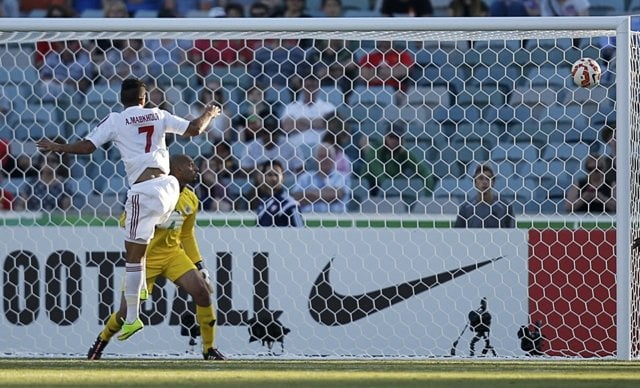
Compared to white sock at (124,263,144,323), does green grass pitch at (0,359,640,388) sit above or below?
below

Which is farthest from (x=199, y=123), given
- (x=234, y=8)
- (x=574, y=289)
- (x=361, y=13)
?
(x=361, y=13)

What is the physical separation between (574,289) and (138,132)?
2865 millimetres

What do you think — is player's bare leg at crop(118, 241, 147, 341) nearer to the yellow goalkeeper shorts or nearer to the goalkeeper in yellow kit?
the goalkeeper in yellow kit

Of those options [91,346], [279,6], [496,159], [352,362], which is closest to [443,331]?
[352,362]

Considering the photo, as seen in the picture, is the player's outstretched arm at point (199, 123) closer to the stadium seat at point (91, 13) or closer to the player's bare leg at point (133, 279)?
the player's bare leg at point (133, 279)

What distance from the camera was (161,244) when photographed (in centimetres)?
708

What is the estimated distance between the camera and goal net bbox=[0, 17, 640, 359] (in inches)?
286

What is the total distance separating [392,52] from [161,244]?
3.59 meters

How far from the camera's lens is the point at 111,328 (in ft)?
22.4

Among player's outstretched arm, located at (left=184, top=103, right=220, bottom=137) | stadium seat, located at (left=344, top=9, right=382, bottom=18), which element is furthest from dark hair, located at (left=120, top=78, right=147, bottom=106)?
stadium seat, located at (left=344, top=9, right=382, bottom=18)

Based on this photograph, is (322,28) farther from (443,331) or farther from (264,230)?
(443,331)

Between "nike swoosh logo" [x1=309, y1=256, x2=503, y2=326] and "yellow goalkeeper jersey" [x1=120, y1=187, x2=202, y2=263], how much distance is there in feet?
2.75

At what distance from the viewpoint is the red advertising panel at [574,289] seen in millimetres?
7551

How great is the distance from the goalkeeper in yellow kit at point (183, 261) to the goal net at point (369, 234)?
468 millimetres
